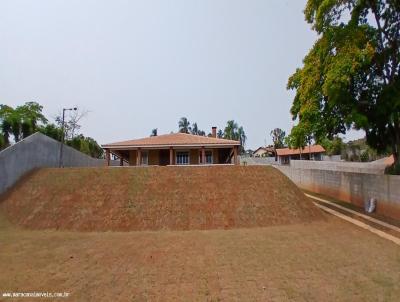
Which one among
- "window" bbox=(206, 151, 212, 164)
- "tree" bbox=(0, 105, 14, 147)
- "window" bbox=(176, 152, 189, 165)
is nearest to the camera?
"window" bbox=(176, 152, 189, 165)

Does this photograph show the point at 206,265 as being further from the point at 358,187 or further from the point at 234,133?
the point at 234,133

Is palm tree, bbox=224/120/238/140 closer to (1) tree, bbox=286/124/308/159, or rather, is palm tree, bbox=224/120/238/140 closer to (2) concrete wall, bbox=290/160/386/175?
(2) concrete wall, bbox=290/160/386/175

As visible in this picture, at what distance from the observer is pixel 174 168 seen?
57.1 ft

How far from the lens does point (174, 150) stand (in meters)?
28.1

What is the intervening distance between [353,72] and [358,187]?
7.32m

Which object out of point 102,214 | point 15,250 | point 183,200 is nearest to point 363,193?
point 183,200

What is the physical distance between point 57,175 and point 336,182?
723 inches

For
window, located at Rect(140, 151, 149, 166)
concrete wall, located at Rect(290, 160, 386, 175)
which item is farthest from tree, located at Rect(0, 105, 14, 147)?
concrete wall, located at Rect(290, 160, 386, 175)

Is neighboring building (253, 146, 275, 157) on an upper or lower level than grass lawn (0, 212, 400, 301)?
upper

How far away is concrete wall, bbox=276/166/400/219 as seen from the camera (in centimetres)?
1396

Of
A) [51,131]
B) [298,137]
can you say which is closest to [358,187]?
[298,137]

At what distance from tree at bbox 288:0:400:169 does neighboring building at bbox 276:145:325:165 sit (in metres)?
37.3

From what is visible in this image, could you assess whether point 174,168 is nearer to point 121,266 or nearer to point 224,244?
point 224,244

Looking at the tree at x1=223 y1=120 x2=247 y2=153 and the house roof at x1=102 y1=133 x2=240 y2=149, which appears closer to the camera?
the house roof at x1=102 y1=133 x2=240 y2=149
